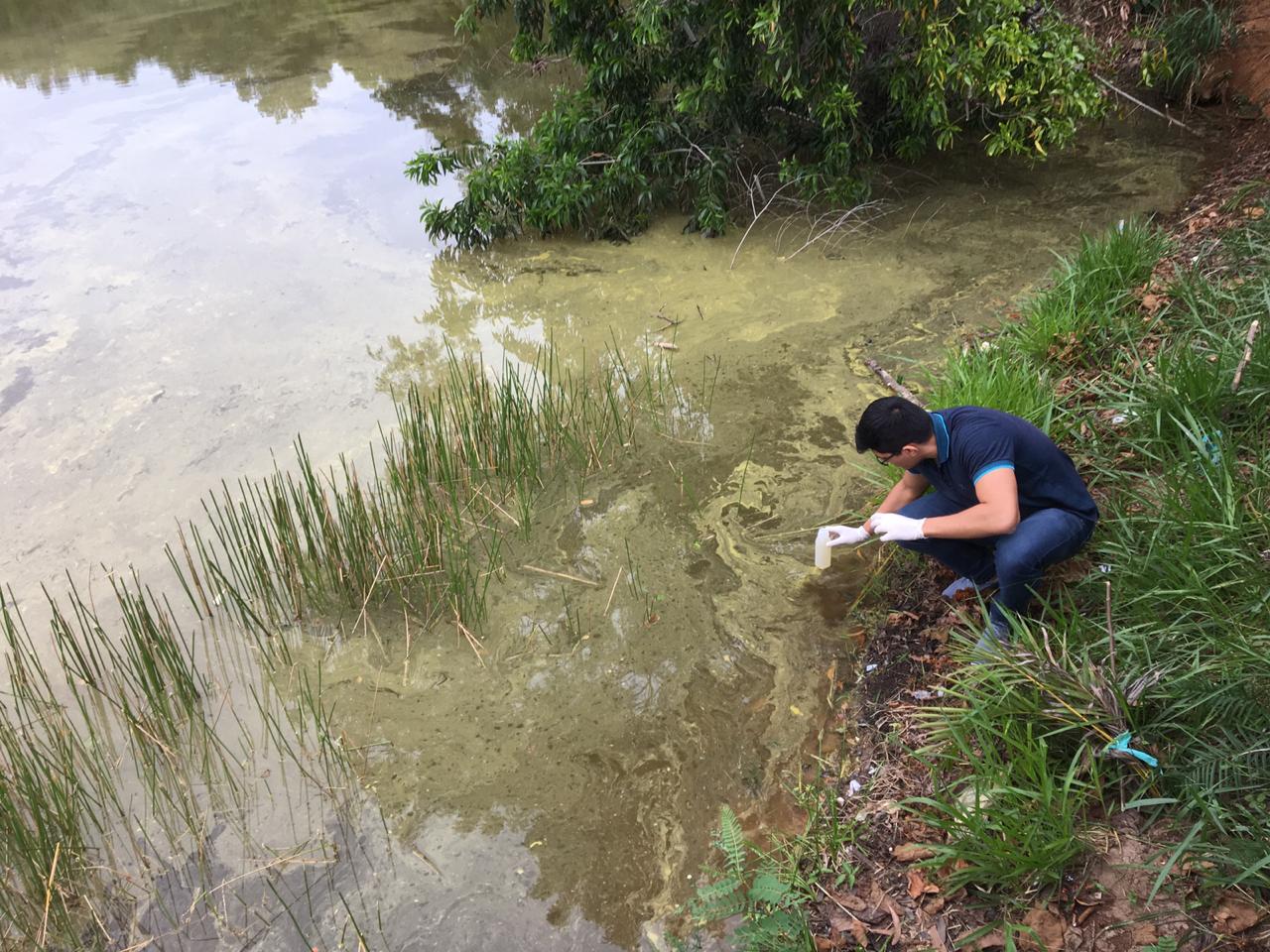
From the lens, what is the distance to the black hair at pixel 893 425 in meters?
2.63

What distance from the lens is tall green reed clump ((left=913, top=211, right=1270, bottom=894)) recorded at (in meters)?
2.06

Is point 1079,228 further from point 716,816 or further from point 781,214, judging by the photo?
point 716,816

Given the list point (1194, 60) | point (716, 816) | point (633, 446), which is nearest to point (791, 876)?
point (716, 816)

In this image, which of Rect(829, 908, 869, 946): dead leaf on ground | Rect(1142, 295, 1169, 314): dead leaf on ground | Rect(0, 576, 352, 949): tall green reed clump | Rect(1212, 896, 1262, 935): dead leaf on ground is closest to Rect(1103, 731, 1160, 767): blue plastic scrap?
Rect(1212, 896, 1262, 935): dead leaf on ground

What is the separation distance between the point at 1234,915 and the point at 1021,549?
3.45 feet

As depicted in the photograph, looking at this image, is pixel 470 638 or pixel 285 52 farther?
pixel 285 52

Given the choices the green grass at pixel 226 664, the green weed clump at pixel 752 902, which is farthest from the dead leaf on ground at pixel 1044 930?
the green grass at pixel 226 664

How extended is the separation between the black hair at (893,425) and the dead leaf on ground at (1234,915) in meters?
1.34

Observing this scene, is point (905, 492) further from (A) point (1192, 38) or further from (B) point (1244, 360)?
(A) point (1192, 38)

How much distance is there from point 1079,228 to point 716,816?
488 cm

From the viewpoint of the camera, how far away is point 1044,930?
2000mm

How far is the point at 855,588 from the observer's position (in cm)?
339

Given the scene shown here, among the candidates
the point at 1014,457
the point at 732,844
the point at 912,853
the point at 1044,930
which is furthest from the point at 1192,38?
the point at 732,844

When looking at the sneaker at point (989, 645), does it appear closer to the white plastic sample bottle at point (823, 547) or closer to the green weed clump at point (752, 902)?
the white plastic sample bottle at point (823, 547)
